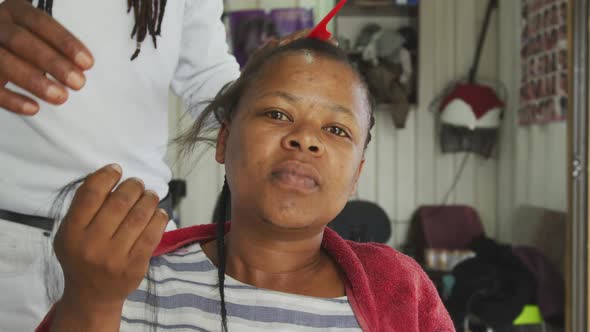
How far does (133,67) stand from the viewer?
4.17 ft

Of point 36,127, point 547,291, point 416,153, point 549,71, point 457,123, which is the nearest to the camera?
point 36,127

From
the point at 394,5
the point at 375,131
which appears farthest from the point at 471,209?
the point at 394,5

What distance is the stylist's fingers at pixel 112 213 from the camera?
0.68m

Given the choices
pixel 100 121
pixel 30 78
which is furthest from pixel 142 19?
pixel 30 78

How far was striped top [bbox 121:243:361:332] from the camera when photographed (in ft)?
3.35

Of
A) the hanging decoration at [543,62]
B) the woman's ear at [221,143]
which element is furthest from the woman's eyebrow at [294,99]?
the hanging decoration at [543,62]

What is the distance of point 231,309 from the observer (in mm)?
1039

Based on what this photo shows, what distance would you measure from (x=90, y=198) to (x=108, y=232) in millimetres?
41

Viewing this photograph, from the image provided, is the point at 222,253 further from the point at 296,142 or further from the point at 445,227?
the point at 445,227

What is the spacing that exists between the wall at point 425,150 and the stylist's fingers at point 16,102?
10.2 feet

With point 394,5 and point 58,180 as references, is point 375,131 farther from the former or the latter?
point 58,180

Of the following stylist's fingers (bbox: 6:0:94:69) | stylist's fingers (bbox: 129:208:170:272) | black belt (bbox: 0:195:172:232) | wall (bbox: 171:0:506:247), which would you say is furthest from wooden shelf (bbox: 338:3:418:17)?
stylist's fingers (bbox: 129:208:170:272)

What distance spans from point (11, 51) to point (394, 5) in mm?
3309

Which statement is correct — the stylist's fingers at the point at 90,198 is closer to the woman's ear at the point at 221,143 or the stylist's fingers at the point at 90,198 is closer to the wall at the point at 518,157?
the woman's ear at the point at 221,143
